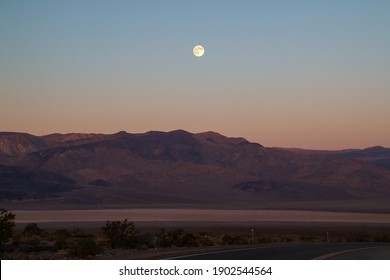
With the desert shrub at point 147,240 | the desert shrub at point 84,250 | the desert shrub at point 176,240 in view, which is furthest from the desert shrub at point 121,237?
the desert shrub at point 84,250

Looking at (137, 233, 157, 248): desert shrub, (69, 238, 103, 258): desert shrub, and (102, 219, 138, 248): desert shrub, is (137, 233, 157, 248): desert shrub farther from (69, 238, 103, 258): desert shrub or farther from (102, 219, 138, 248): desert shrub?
(69, 238, 103, 258): desert shrub

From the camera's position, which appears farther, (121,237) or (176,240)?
(176,240)

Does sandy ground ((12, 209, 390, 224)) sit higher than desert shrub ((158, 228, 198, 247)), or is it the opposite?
sandy ground ((12, 209, 390, 224))

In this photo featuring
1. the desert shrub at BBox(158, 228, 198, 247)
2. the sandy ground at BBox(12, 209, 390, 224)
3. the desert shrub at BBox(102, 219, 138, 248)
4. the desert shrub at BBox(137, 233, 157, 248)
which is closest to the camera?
the desert shrub at BBox(102, 219, 138, 248)

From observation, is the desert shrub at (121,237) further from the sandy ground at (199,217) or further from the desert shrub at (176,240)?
the sandy ground at (199,217)

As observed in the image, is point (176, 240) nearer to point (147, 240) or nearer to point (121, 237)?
point (147, 240)

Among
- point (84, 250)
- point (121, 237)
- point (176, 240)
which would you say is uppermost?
point (121, 237)

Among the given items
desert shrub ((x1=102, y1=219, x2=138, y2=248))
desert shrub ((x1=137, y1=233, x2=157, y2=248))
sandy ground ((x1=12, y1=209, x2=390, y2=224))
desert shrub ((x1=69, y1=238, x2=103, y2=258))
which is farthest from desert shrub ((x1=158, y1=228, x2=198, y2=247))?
sandy ground ((x1=12, y1=209, x2=390, y2=224))

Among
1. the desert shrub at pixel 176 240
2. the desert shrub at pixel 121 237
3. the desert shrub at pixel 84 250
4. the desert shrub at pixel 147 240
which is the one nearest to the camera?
the desert shrub at pixel 84 250

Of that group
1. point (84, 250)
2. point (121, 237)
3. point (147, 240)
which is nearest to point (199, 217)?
point (147, 240)

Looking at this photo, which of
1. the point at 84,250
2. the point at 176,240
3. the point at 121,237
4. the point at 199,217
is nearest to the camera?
the point at 84,250

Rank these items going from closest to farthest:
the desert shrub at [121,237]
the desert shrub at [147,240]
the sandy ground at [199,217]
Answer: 1. the desert shrub at [121,237]
2. the desert shrub at [147,240]
3. the sandy ground at [199,217]

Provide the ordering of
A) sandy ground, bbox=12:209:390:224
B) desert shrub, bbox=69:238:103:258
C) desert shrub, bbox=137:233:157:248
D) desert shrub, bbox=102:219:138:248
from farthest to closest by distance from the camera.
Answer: sandy ground, bbox=12:209:390:224
desert shrub, bbox=137:233:157:248
desert shrub, bbox=102:219:138:248
desert shrub, bbox=69:238:103:258

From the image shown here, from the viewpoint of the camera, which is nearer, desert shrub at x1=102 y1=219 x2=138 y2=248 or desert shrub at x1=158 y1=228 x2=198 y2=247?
desert shrub at x1=102 y1=219 x2=138 y2=248
